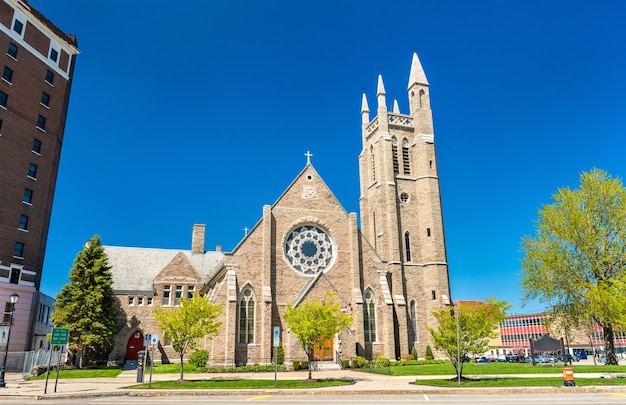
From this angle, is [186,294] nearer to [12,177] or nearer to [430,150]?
[12,177]

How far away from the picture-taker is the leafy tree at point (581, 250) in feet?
102

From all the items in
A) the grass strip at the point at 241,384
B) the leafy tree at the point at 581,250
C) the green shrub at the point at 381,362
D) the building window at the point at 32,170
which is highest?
the building window at the point at 32,170

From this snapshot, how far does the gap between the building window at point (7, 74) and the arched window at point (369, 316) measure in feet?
111

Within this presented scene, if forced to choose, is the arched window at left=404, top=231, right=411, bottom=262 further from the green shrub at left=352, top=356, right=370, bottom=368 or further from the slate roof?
the slate roof

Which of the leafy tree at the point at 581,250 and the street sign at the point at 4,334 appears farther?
the leafy tree at the point at 581,250

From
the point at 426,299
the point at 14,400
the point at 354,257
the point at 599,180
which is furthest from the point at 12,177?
the point at 599,180

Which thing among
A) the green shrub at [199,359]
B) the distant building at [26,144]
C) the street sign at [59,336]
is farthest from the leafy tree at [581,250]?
the distant building at [26,144]

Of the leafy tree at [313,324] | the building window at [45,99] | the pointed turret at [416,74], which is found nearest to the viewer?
the leafy tree at [313,324]

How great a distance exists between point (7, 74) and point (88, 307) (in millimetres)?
20074

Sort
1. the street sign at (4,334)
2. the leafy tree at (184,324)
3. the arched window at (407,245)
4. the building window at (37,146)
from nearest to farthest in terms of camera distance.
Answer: the street sign at (4,334)
the leafy tree at (184,324)
the building window at (37,146)
the arched window at (407,245)

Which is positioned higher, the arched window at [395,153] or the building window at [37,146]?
the arched window at [395,153]

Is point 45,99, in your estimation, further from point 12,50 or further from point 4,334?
point 4,334

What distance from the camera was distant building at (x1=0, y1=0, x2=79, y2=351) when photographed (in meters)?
34.8

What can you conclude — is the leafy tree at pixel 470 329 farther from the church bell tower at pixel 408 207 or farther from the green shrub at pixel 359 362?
the church bell tower at pixel 408 207
